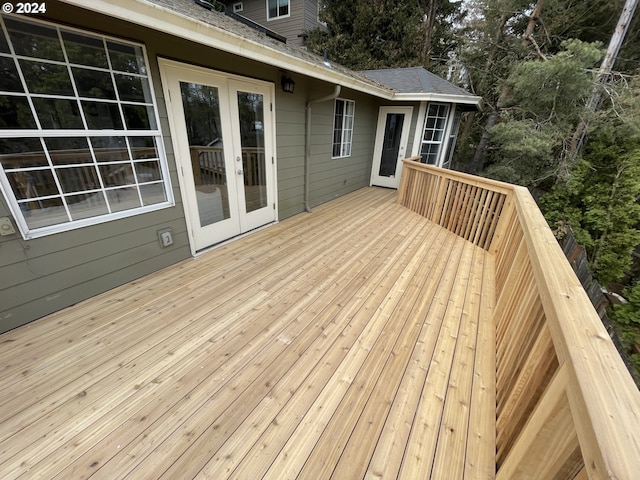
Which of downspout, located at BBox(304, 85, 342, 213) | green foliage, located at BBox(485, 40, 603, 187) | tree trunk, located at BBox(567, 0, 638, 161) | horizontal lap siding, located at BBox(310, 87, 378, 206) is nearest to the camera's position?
downspout, located at BBox(304, 85, 342, 213)

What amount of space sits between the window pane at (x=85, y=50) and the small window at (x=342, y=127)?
146 inches

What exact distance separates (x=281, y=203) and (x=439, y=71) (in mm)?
10966

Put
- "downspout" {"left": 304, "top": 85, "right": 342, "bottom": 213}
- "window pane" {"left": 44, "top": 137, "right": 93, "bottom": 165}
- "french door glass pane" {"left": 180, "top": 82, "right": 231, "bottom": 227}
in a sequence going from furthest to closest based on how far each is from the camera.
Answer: "downspout" {"left": 304, "top": 85, "right": 342, "bottom": 213}, "french door glass pane" {"left": 180, "top": 82, "right": 231, "bottom": 227}, "window pane" {"left": 44, "top": 137, "right": 93, "bottom": 165}

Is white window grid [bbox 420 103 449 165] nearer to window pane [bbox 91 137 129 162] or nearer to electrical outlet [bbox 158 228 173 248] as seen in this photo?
electrical outlet [bbox 158 228 173 248]

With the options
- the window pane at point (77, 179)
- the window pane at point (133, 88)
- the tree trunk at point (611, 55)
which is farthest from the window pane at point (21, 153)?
the tree trunk at point (611, 55)

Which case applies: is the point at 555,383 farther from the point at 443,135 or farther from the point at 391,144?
the point at 443,135

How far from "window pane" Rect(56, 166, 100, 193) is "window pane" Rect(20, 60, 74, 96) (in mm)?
544

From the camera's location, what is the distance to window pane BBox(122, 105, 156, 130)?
2271mm

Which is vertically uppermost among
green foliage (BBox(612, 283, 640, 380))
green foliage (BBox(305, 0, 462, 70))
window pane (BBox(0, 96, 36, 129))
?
green foliage (BBox(305, 0, 462, 70))

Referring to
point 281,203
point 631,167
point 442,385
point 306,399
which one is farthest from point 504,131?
point 306,399

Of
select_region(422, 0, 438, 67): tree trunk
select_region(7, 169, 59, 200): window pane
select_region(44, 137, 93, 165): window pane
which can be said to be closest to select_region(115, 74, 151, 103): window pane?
select_region(44, 137, 93, 165): window pane

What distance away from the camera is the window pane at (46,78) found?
1.77 metres

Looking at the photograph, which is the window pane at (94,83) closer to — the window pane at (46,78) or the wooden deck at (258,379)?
the window pane at (46,78)

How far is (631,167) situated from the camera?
251 inches
